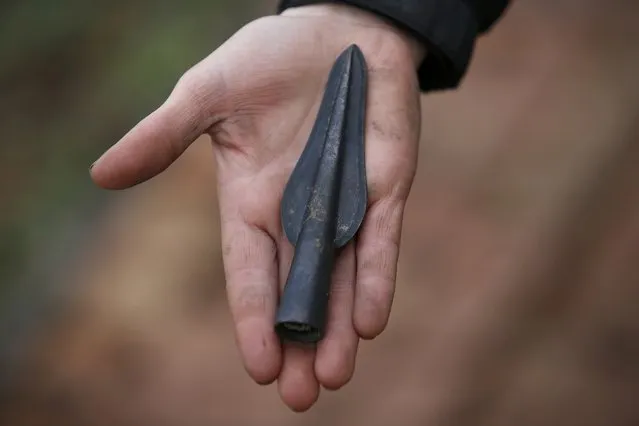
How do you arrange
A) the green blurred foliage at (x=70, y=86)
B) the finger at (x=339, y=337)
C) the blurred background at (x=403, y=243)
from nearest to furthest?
the finger at (x=339, y=337)
the blurred background at (x=403, y=243)
the green blurred foliage at (x=70, y=86)

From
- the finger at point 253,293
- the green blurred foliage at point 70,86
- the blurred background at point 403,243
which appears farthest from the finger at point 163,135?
the green blurred foliage at point 70,86

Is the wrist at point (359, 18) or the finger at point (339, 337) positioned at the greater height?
the wrist at point (359, 18)

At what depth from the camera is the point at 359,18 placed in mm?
1009

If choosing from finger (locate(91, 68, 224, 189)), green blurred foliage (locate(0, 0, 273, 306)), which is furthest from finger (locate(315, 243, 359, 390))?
green blurred foliage (locate(0, 0, 273, 306))

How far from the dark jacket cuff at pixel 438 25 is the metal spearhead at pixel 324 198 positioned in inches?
3.0

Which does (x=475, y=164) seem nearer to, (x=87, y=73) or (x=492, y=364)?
(x=492, y=364)

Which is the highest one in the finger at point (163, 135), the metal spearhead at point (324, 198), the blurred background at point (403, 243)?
the finger at point (163, 135)

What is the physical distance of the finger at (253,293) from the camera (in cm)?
76

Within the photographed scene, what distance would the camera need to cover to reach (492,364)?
52.6 inches

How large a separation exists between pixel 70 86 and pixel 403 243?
32.1 inches

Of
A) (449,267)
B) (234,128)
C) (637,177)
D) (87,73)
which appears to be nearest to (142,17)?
(87,73)

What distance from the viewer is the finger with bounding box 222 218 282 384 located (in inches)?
29.8

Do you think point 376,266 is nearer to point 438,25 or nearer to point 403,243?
point 438,25

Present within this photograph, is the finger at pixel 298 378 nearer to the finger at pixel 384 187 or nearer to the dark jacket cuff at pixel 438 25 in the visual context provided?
the finger at pixel 384 187
